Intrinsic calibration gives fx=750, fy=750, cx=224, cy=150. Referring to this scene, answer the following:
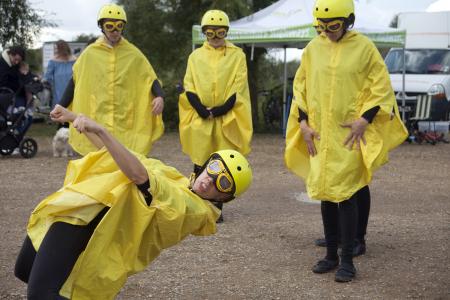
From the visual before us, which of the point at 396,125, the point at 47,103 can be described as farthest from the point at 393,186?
the point at 47,103

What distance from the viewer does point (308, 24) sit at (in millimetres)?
14539

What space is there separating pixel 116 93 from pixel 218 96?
985 millimetres

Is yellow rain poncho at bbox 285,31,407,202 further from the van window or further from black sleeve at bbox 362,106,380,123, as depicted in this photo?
the van window

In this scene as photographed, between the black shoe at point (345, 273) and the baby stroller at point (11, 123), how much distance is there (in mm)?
7494

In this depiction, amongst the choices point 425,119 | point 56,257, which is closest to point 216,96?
point 56,257

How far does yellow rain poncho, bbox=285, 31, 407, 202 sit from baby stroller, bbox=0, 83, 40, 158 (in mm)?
7166

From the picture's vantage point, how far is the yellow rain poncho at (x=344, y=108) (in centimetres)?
536

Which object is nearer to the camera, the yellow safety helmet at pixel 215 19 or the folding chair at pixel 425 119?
the yellow safety helmet at pixel 215 19

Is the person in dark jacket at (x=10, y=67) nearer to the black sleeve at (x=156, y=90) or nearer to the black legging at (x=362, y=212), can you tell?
the black sleeve at (x=156, y=90)

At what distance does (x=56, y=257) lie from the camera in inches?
138

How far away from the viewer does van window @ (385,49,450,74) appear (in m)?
16.5

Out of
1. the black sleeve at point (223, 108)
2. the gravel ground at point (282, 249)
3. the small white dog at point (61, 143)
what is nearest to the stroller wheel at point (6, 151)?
the small white dog at point (61, 143)

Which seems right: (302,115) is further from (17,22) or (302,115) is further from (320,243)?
(17,22)

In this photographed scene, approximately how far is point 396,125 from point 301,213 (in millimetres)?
2286
